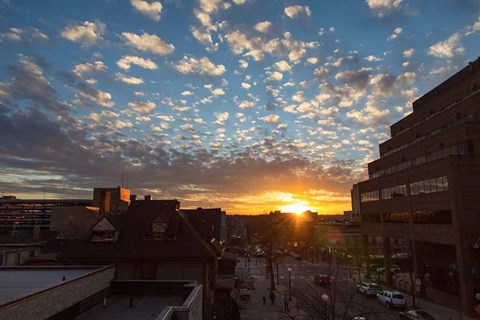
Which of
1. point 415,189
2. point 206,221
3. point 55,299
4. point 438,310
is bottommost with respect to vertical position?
point 438,310

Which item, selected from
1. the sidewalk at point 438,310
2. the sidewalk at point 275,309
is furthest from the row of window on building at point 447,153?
the sidewalk at point 275,309

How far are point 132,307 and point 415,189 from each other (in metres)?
40.9

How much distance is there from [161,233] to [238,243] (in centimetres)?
10386

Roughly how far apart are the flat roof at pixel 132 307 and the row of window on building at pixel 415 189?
109 ft

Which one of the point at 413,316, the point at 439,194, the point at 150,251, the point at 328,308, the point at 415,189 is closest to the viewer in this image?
the point at 413,316

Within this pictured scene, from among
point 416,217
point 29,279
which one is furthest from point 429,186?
point 29,279

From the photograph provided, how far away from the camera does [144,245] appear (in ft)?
93.0

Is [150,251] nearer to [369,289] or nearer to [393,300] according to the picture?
[393,300]

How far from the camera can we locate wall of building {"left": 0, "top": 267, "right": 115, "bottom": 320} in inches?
453

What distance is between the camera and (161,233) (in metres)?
28.8

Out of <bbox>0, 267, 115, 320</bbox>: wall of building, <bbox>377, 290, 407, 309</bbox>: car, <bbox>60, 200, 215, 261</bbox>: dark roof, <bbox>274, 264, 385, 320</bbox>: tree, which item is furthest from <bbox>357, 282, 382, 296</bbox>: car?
<bbox>0, 267, 115, 320</bbox>: wall of building

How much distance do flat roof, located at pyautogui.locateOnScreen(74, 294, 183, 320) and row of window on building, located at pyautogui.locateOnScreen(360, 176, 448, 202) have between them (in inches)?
1305

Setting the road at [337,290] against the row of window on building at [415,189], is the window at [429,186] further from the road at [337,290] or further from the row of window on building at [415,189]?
the road at [337,290]

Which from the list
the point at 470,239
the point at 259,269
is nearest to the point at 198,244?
the point at 470,239
